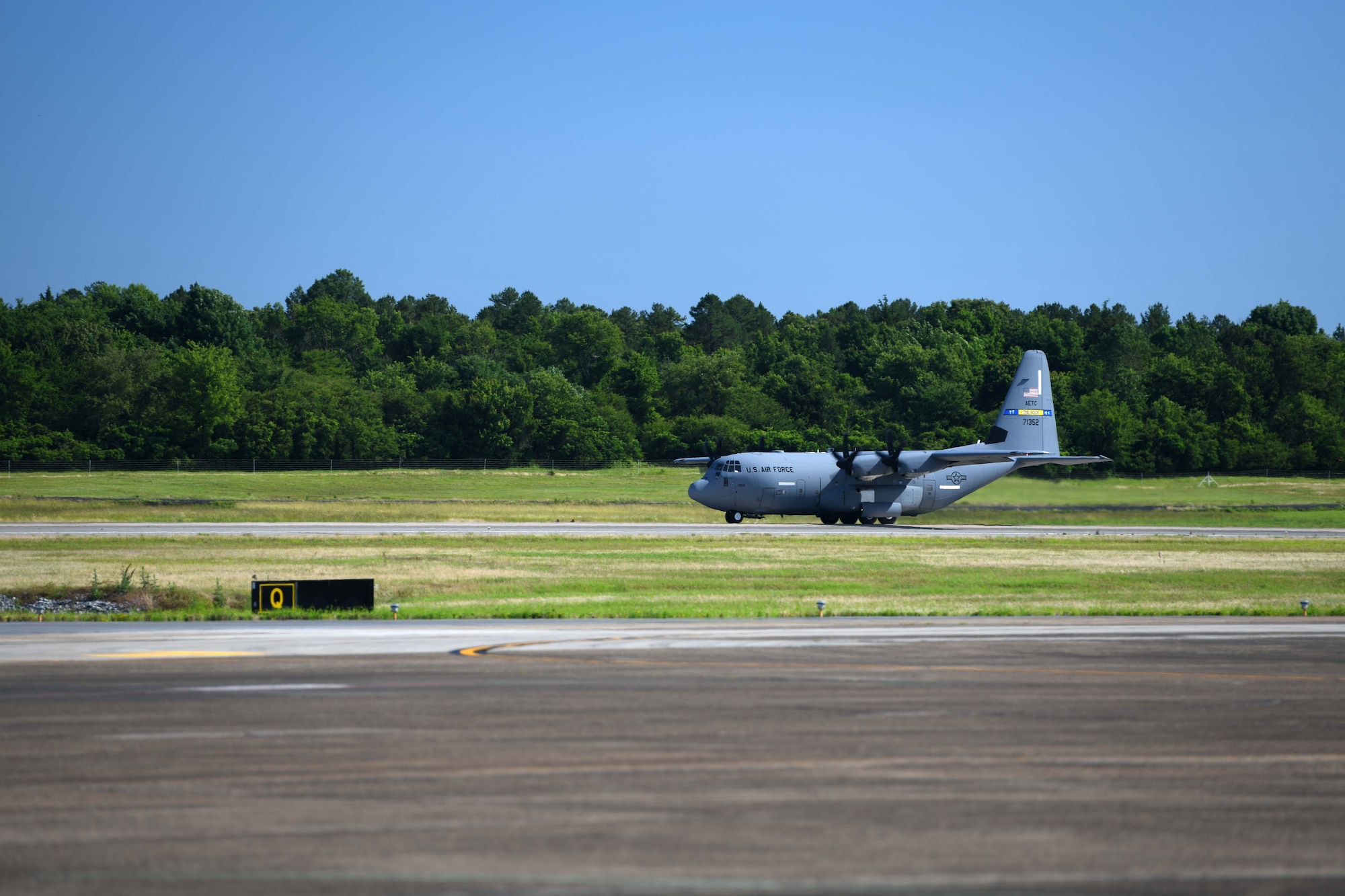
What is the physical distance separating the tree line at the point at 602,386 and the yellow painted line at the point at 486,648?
73640 mm

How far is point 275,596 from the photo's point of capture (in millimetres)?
25859

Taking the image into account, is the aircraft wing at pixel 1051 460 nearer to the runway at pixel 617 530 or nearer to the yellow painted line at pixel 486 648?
the runway at pixel 617 530

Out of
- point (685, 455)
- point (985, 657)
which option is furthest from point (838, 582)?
point (685, 455)

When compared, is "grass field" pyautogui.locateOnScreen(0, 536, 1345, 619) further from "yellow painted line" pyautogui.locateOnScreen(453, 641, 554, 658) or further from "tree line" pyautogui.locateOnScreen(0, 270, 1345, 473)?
"tree line" pyautogui.locateOnScreen(0, 270, 1345, 473)

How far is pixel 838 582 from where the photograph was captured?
3356 centimetres

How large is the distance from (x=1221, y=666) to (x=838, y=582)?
16.4m

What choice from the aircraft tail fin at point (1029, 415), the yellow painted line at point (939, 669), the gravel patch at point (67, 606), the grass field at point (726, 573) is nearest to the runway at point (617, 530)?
the grass field at point (726, 573)

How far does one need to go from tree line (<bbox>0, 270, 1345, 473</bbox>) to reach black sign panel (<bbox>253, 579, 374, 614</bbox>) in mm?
70886

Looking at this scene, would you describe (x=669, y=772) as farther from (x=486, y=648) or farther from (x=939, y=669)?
(x=486, y=648)

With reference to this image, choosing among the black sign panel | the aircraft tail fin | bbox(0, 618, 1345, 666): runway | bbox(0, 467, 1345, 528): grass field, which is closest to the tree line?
bbox(0, 467, 1345, 528): grass field

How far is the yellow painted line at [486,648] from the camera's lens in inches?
731

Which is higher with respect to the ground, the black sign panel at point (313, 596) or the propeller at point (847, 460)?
A: the propeller at point (847, 460)

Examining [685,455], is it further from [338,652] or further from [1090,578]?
[338,652]

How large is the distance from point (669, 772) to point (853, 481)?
155 feet
